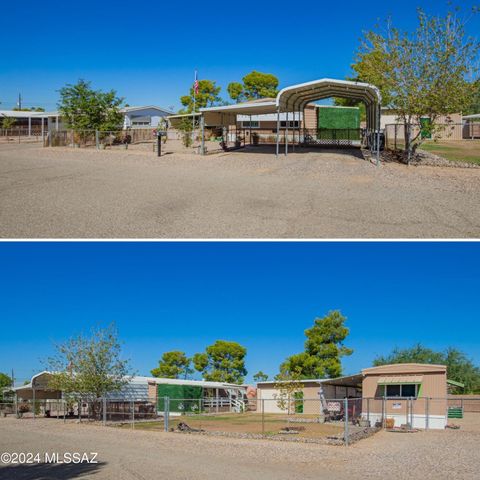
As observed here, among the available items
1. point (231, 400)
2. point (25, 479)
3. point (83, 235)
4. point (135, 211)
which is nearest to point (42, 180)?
point (135, 211)

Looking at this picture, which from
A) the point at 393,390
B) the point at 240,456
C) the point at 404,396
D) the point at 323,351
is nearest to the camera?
the point at 240,456

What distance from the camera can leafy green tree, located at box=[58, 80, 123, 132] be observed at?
139 ft

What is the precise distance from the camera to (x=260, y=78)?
3428 inches

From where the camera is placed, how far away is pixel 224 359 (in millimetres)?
61188

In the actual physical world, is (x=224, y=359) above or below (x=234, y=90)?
below

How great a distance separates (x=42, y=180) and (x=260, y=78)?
227 ft

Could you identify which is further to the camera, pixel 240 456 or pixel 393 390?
pixel 393 390

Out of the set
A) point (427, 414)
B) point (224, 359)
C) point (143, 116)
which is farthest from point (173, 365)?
point (427, 414)

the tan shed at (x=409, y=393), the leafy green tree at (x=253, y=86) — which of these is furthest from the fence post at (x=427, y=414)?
the leafy green tree at (x=253, y=86)

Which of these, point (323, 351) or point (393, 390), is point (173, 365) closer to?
point (323, 351)

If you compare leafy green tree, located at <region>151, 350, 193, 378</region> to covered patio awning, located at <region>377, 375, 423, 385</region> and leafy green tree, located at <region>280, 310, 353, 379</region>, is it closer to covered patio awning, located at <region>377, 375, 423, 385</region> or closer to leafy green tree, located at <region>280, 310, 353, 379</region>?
leafy green tree, located at <region>280, 310, 353, 379</region>

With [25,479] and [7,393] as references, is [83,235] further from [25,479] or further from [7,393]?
[7,393]

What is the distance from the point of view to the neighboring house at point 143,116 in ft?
196

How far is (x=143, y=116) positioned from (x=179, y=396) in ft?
127
